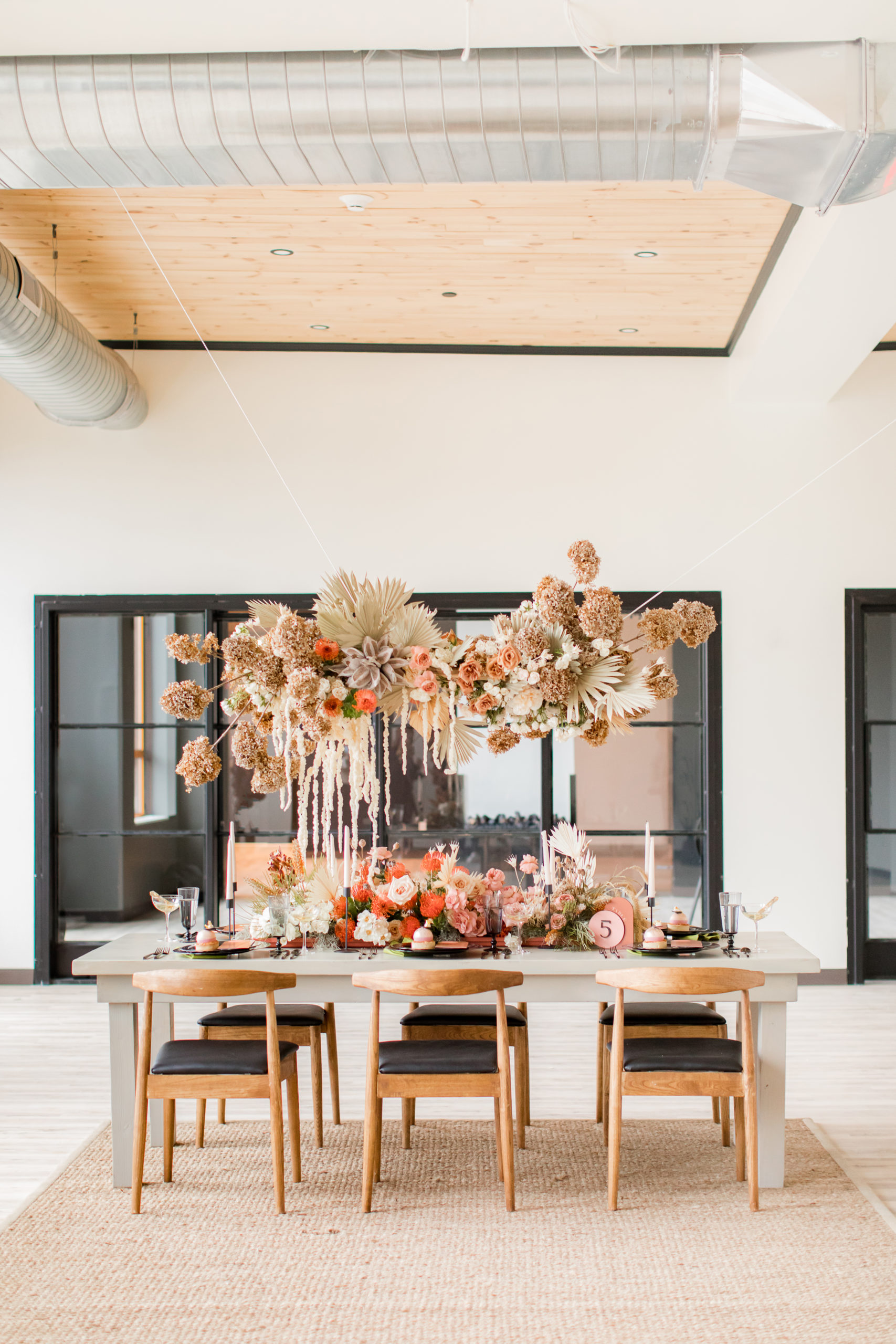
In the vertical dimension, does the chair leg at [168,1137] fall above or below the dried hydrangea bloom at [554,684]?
below

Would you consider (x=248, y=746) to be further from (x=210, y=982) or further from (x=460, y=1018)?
(x=460, y=1018)

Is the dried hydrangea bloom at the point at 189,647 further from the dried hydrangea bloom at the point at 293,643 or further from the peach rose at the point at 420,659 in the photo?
the peach rose at the point at 420,659

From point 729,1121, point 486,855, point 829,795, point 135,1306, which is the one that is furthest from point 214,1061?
point 829,795

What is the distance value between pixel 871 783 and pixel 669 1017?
125 inches

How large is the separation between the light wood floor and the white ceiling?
132 inches

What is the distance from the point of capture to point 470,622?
6.49 metres

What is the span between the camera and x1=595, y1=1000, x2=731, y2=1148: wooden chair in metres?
3.80

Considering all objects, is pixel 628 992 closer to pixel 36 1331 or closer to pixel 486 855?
pixel 36 1331

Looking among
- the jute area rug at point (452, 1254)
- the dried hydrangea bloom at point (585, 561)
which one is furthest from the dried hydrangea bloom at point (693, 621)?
the jute area rug at point (452, 1254)

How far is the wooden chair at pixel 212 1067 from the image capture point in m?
3.32

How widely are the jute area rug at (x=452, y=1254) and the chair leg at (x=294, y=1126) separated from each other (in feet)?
0.26

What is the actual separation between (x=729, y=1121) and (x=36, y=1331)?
7.57 feet

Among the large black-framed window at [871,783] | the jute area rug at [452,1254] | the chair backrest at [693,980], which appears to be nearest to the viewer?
the jute area rug at [452,1254]

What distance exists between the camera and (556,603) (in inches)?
139
